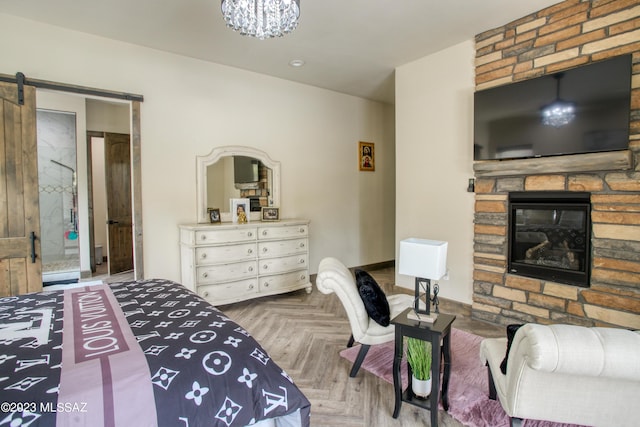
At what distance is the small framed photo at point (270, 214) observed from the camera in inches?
174

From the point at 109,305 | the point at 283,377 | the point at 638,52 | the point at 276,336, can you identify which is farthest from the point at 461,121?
the point at 109,305

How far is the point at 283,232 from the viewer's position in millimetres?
4230

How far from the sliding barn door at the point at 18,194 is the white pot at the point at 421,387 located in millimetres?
3263

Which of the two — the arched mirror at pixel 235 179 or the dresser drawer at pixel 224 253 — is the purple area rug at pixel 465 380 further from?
the arched mirror at pixel 235 179

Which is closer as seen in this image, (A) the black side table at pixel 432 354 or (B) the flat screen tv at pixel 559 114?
(A) the black side table at pixel 432 354

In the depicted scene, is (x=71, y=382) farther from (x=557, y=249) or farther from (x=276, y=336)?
(x=557, y=249)

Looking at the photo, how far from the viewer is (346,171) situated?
543 centimetres

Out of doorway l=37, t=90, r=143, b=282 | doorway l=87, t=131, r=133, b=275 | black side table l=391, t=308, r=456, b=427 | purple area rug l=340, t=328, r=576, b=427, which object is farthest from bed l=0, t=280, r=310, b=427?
doorway l=87, t=131, r=133, b=275

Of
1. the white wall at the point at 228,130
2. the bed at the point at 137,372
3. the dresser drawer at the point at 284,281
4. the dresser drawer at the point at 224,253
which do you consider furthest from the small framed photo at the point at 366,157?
the bed at the point at 137,372

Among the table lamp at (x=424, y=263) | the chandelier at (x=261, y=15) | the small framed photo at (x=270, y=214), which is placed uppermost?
the chandelier at (x=261, y=15)

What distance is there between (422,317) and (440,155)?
235cm

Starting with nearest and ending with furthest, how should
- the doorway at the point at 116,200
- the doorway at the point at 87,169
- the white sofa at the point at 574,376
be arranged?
the white sofa at the point at 574,376
the doorway at the point at 87,169
the doorway at the point at 116,200

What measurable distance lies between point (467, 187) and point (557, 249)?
101 centimetres

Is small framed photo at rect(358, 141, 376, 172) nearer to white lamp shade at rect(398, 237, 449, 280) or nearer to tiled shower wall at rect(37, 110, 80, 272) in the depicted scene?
white lamp shade at rect(398, 237, 449, 280)
